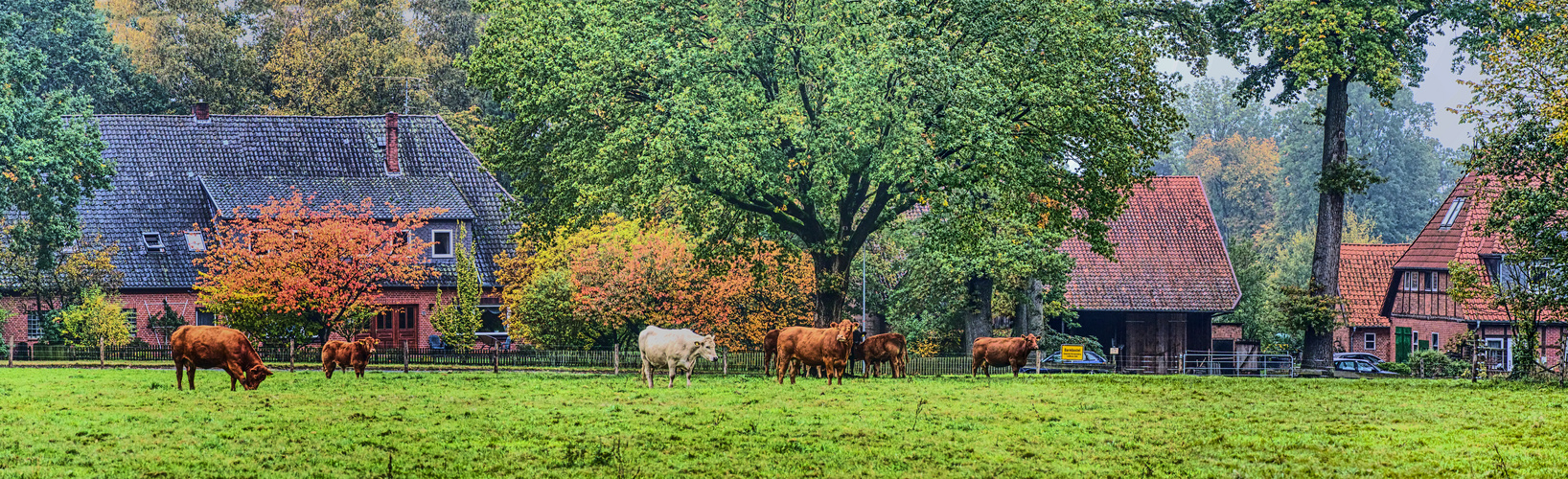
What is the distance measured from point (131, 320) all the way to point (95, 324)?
443cm

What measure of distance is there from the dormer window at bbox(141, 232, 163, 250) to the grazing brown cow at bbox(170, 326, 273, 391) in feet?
89.8

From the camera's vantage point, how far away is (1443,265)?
2356 inches

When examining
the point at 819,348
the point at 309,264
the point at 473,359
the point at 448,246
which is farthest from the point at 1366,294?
the point at 309,264

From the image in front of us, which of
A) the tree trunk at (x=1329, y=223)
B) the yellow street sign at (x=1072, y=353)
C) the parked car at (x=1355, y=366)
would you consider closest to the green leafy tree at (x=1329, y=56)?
the tree trunk at (x=1329, y=223)

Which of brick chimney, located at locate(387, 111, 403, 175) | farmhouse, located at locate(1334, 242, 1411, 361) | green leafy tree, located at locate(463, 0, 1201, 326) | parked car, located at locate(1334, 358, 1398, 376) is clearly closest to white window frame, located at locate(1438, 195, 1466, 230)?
farmhouse, located at locate(1334, 242, 1411, 361)

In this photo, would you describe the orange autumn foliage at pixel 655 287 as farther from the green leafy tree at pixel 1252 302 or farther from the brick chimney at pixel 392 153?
the green leafy tree at pixel 1252 302

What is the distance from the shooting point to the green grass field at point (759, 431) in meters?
18.8

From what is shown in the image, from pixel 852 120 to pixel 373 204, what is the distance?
24705 millimetres

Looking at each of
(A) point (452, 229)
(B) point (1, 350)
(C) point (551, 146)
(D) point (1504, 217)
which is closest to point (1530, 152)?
(D) point (1504, 217)

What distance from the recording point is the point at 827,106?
113ft

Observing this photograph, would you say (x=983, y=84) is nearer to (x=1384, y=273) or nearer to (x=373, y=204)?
(x=373, y=204)

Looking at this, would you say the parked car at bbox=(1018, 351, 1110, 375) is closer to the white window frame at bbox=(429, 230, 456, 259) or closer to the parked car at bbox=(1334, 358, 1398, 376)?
the parked car at bbox=(1334, 358, 1398, 376)

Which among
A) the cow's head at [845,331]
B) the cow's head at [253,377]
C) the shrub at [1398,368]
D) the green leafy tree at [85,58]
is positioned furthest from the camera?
the green leafy tree at [85,58]

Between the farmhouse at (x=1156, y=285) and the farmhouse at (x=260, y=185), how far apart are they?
70.8ft
